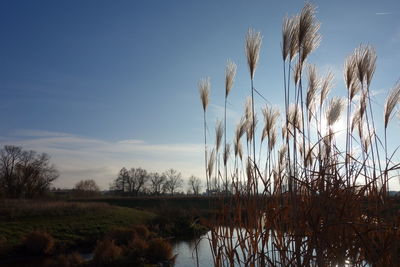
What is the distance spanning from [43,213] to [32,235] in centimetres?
687

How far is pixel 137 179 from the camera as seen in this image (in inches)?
2744

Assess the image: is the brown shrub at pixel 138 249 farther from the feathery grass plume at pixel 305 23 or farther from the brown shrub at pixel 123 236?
the feathery grass plume at pixel 305 23

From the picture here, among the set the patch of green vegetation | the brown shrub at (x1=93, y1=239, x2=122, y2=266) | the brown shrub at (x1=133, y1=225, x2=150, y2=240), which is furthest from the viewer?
the brown shrub at (x1=133, y1=225, x2=150, y2=240)

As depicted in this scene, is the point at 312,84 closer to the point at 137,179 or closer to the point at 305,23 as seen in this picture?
the point at 305,23

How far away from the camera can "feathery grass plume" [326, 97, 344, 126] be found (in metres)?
3.44

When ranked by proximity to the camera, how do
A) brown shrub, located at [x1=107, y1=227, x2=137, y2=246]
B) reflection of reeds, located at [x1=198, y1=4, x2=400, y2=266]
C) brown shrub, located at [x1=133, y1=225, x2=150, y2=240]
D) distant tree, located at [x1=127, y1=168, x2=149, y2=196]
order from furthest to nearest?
distant tree, located at [x1=127, y1=168, x2=149, y2=196]
brown shrub, located at [x1=133, y1=225, x2=150, y2=240]
brown shrub, located at [x1=107, y1=227, x2=137, y2=246]
reflection of reeds, located at [x1=198, y1=4, x2=400, y2=266]

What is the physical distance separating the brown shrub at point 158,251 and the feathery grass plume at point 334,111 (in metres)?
9.80

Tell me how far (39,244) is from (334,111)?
14.5m

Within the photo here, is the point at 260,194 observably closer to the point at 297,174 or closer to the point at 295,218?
the point at 297,174

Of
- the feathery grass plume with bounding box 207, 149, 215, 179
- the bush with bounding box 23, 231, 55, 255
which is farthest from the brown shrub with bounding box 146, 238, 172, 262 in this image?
the feathery grass plume with bounding box 207, 149, 215, 179

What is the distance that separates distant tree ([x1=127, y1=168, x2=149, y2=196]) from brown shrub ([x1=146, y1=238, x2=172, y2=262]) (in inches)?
2234

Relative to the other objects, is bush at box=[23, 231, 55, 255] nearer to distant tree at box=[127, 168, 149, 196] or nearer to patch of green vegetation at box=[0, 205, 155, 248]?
patch of green vegetation at box=[0, 205, 155, 248]

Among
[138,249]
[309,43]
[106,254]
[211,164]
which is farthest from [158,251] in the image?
[309,43]

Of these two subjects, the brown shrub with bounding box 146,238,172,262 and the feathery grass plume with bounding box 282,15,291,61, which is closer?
the feathery grass plume with bounding box 282,15,291,61
